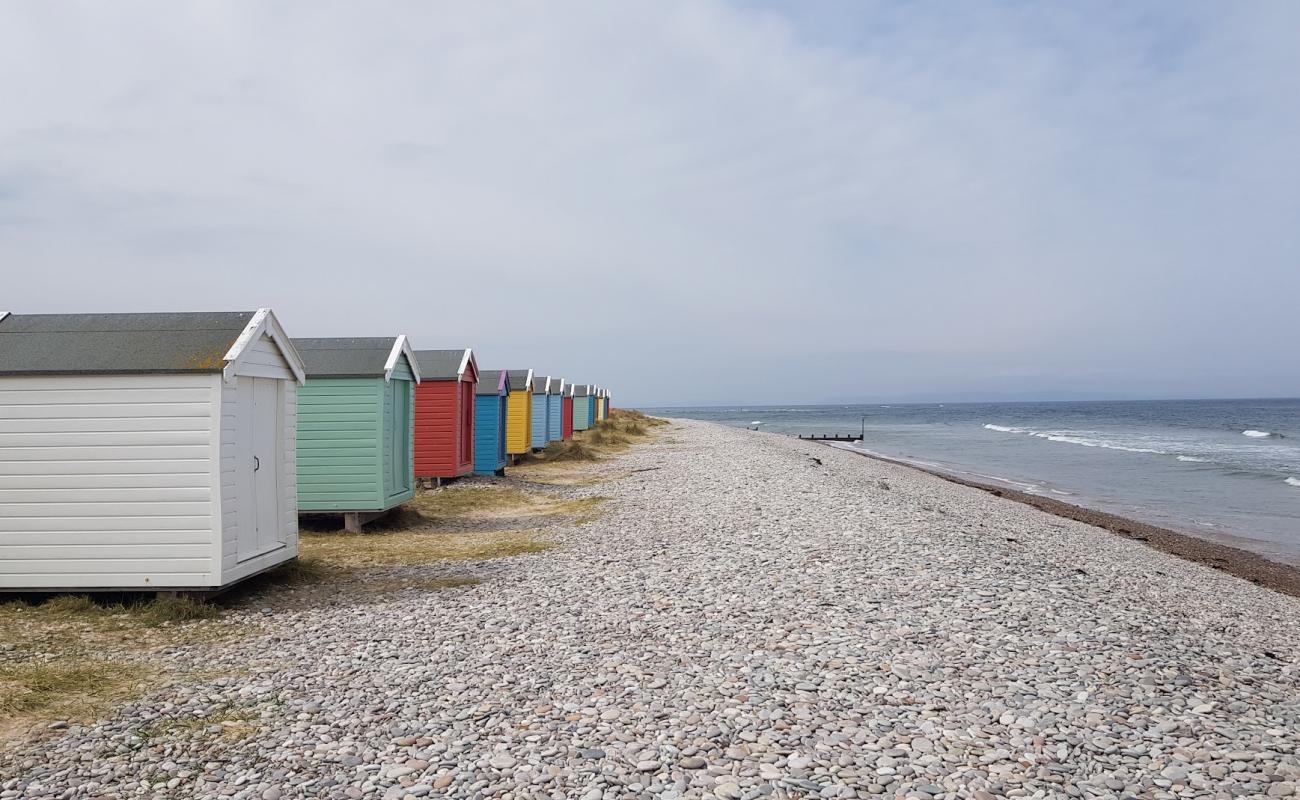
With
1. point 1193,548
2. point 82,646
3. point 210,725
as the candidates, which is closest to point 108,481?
point 82,646

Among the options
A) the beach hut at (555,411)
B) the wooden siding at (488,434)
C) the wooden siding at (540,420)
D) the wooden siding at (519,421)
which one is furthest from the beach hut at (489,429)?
the beach hut at (555,411)

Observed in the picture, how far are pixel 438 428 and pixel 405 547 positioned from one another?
6.33m

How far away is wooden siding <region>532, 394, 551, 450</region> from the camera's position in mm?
30094

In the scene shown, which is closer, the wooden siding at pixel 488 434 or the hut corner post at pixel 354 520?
the hut corner post at pixel 354 520

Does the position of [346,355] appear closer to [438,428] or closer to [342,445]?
[342,445]

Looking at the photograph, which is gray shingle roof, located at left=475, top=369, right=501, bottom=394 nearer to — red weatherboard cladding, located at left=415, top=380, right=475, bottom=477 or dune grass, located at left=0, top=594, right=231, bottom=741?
red weatherboard cladding, located at left=415, top=380, right=475, bottom=477

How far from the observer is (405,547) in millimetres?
12812

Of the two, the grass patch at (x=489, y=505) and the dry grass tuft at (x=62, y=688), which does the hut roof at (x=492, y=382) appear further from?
the dry grass tuft at (x=62, y=688)

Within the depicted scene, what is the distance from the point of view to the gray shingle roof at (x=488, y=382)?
2333 centimetres

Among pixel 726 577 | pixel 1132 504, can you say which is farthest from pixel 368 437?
pixel 1132 504

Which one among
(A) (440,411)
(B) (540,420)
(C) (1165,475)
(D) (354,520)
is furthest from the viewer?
(C) (1165,475)

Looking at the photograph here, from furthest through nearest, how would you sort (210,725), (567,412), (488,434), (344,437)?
(567,412)
(488,434)
(344,437)
(210,725)

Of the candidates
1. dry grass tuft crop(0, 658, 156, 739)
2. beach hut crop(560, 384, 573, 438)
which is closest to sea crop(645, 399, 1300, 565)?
beach hut crop(560, 384, 573, 438)

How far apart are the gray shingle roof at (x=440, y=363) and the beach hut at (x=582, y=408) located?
22.9m
